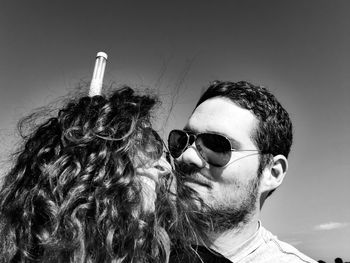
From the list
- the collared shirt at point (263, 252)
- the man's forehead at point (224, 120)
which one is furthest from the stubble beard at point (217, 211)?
the man's forehead at point (224, 120)

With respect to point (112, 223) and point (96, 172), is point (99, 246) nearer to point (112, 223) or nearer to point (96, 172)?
point (112, 223)

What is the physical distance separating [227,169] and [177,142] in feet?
1.80

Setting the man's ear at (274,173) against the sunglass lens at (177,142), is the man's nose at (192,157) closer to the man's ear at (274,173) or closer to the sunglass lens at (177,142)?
the sunglass lens at (177,142)

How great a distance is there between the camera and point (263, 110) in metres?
3.25

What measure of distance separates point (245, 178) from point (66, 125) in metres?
1.88

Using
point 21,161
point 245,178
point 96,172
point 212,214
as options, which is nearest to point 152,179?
point 96,172

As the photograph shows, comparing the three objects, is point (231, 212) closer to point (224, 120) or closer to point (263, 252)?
point (263, 252)

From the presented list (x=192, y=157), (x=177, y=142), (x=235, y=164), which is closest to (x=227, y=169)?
(x=235, y=164)

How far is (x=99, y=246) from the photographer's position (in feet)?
4.68

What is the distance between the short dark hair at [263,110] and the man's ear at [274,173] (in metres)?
0.08

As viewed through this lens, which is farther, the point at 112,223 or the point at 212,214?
the point at 212,214

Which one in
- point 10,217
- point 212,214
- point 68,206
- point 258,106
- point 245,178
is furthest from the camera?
point 258,106

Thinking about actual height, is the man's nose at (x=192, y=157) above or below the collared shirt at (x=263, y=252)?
above

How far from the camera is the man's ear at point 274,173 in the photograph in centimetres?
325
